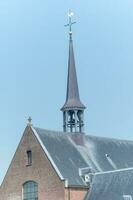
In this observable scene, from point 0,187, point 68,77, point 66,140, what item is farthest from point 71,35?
point 0,187

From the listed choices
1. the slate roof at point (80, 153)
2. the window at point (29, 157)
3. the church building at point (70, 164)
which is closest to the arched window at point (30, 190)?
the church building at point (70, 164)

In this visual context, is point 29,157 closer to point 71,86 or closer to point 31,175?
point 31,175

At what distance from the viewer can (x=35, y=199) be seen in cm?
4353

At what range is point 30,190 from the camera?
144 feet

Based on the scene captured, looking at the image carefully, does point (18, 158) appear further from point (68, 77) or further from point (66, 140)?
point (68, 77)

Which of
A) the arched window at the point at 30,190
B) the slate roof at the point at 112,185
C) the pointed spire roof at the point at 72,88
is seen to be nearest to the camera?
the slate roof at the point at 112,185

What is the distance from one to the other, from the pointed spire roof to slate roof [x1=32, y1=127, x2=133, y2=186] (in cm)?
221

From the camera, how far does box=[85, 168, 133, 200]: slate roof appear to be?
132 ft

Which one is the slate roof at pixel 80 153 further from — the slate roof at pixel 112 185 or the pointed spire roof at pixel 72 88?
the pointed spire roof at pixel 72 88

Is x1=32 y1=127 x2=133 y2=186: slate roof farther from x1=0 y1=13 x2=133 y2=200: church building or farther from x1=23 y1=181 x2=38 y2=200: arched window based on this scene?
x1=23 y1=181 x2=38 y2=200: arched window

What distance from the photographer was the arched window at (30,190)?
4362 cm

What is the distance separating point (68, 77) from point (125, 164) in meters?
8.12

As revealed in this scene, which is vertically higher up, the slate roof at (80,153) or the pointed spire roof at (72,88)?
the pointed spire roof at (72,88)

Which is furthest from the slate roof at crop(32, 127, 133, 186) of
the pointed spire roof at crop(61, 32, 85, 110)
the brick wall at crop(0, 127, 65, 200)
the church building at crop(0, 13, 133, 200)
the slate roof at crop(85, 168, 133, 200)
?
the pointed spire roof at crop(61, 32, 85, 110)
